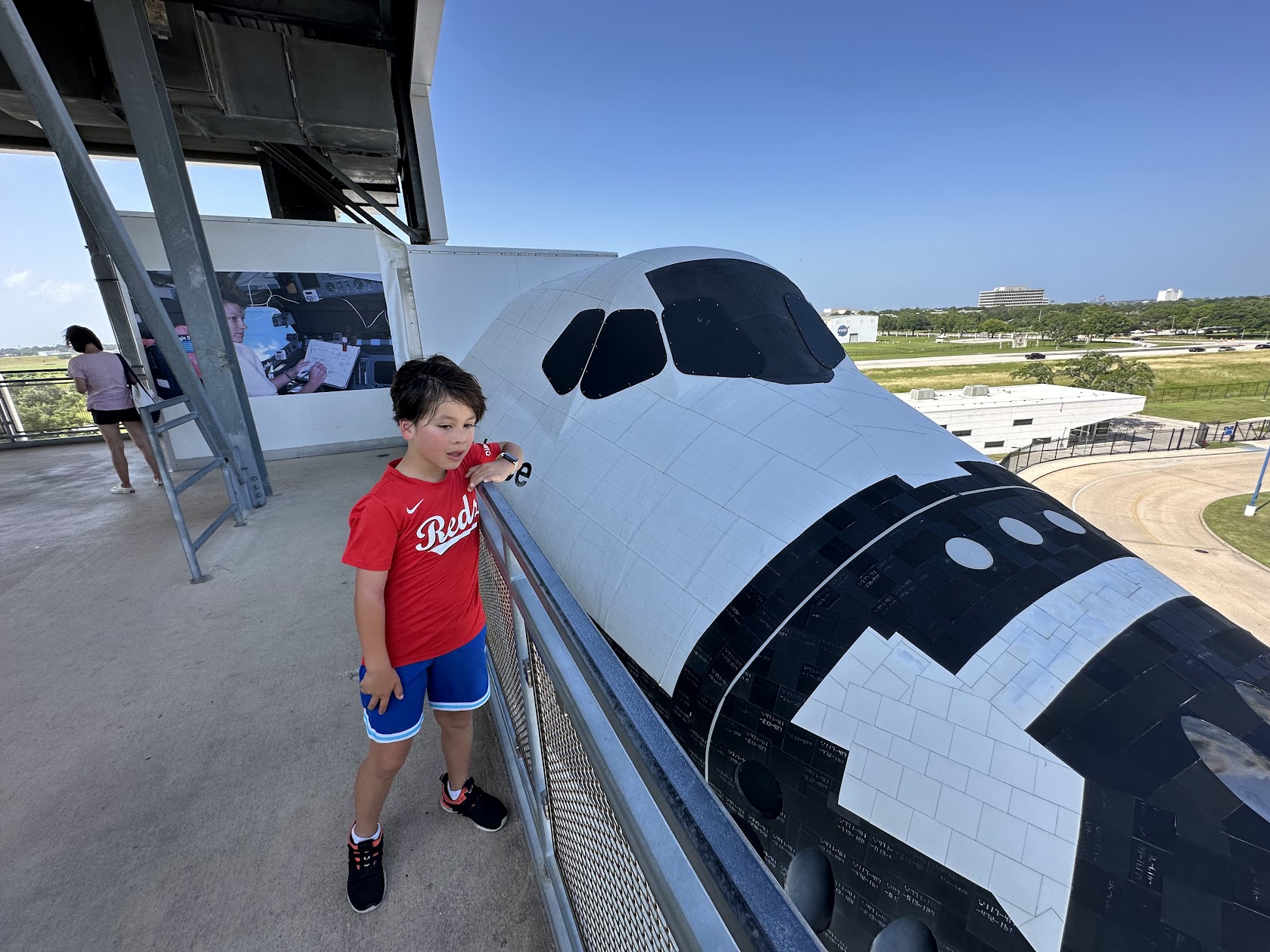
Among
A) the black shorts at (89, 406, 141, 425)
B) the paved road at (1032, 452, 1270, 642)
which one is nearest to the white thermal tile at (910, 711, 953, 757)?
the black shorts at (89, 406, 141, 425)

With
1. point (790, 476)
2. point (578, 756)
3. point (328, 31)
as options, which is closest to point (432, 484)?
point (578, 756)

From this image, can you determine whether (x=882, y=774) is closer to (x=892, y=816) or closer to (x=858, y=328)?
(x=892, y=816)

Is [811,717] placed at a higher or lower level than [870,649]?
lower

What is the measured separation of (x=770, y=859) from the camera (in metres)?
1.72

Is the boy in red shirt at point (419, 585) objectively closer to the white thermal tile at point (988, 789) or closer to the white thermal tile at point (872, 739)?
the white thermal tile at point (872, 739)

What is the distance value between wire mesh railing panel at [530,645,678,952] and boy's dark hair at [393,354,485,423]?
0.94 meters

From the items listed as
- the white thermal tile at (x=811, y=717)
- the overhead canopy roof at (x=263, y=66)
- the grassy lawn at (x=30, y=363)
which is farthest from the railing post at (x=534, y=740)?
the grassy lawn at (x=30, y=363)

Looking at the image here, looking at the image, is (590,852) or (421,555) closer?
(590,852)

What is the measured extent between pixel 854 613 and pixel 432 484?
1615mm

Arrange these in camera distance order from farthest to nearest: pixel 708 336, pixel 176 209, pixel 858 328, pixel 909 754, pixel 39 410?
1. pixel 858 328
2. pixel 39 410
3. pixel 176 209
4. pixel 708 336
5. pixel 909 754

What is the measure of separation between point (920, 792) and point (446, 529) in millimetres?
1746

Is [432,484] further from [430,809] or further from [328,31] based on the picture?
[328,31]

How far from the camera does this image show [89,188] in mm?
4785

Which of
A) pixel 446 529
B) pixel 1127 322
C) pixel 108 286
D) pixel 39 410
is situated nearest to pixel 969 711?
pixel 446 529
